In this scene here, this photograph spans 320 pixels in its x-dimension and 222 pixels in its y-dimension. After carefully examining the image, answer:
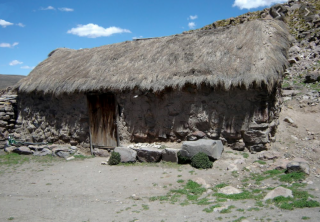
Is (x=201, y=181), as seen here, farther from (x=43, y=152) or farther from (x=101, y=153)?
(x=43, y=152)

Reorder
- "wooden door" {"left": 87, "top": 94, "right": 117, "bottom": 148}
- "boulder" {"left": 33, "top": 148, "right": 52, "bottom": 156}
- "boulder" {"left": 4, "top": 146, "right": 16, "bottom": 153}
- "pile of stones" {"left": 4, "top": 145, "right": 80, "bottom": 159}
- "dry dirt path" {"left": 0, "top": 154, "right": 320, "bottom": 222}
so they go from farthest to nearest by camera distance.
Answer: "boulder" {"left": 4, "top": 146, "right": 16, "bottom": 153} → "boulder" {"left": 33, "top": 148, "right": 52, "bottom": 156} → "pile of stones" {"left": 4, "top": 145, "right": 80, "bottom": 159} → "wooden door" {"left": 87, "top": 94, "right": 117, "bottom": 148} → "dry dirt path" {"left": 0, "top": 154, "right": 320, "bottom": 222}

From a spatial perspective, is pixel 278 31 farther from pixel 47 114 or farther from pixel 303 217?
pixel 47 114

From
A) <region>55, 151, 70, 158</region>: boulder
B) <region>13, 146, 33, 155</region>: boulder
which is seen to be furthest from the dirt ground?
<region>13, 146, 33, 155</region>: boulder

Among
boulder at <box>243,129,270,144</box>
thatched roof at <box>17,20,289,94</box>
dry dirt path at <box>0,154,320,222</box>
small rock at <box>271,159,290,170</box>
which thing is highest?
thatched roof at <box>17,20,289,94</box>

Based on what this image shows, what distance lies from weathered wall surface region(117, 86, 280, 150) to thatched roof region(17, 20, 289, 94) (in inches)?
15.1

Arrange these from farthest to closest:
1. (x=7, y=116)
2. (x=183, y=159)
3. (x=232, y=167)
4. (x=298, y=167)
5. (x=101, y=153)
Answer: (x=7, y=116) → (x=101, y=153) → (x=183, y=159) → (x=232, y=167) → (x=298, y=167)

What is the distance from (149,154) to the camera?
27.3 ft

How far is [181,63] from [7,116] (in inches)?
299

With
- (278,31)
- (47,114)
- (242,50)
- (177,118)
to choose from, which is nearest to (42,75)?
(47,114)

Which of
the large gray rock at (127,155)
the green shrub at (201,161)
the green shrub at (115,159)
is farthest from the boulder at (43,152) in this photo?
the green shrub at (201,161)

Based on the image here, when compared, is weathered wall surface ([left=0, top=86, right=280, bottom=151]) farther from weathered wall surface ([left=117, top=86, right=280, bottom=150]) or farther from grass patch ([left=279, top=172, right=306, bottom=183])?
grass patch ([left=279, top=172, right=306, bottom=183])

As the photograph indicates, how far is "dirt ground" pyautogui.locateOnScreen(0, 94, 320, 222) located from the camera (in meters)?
4.84

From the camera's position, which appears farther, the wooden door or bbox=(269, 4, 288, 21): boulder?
bbox=(269, 4, 288, 21): boulder

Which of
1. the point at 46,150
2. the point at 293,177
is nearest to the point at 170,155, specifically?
the point at 293,177
